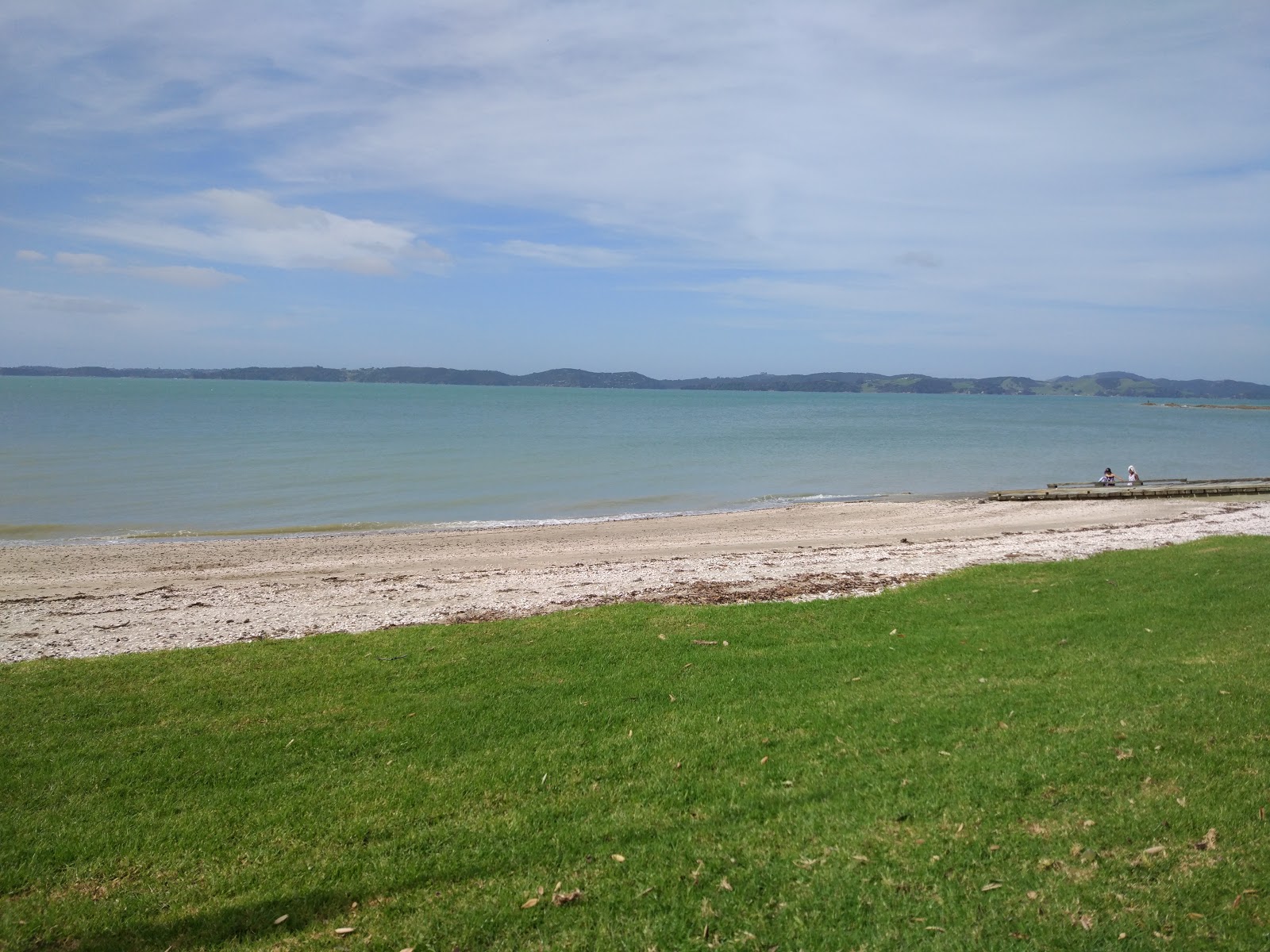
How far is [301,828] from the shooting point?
6250 mm

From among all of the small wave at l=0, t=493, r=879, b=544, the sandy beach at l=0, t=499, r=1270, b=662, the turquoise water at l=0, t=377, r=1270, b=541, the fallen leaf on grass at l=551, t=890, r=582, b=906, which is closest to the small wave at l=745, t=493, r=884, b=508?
the turquoise water at l=0, t=377, r=1270, b=541

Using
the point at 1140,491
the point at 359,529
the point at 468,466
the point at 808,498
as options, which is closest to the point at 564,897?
the point at 359,529

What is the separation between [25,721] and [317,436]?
219ft

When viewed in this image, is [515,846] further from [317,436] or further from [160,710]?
[317,436]

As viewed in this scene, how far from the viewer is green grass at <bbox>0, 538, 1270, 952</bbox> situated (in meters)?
5.03

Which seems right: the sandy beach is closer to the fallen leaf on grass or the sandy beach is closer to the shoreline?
the shoreline

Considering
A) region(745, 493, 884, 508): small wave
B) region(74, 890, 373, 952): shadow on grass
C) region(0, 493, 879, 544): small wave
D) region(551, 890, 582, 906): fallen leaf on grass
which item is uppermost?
region(551, 890, 582, 906): fallen leaf on grass

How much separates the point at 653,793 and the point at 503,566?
1533cm

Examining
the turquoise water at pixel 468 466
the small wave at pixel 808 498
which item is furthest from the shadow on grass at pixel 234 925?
the small wave at pixel 808 498

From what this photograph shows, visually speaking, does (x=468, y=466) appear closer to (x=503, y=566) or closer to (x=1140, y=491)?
(x=503, y=566)

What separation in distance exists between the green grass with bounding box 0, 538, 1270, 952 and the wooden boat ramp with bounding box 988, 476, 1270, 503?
2760 cm

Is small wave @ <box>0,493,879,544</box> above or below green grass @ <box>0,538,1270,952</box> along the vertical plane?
below

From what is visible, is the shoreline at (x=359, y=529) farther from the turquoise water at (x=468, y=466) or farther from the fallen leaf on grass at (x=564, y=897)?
the fallen leaf on grass at (x=564, y=897)

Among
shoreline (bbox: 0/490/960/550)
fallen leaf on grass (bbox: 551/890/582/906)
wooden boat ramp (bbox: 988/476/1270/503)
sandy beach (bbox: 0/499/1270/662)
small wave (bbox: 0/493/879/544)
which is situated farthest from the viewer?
wooden boat ramp (bbox: 988/476/1270/503)
